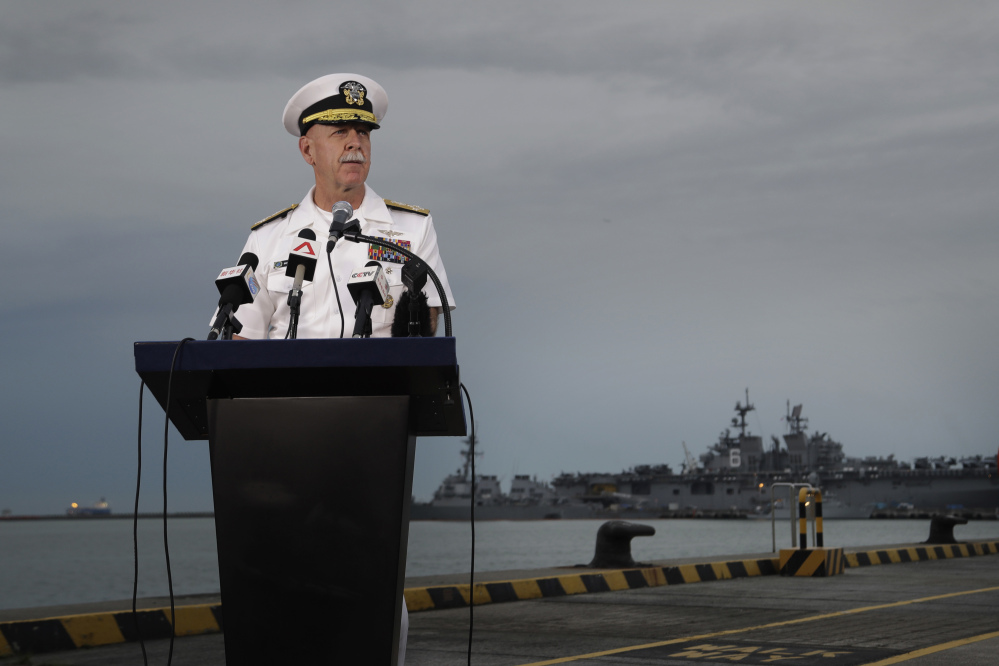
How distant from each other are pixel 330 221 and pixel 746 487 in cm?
9196

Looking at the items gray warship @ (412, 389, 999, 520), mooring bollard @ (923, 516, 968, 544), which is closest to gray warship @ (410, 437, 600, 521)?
gray warship @ (412, 389, 999, 520)

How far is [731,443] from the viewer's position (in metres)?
99.3

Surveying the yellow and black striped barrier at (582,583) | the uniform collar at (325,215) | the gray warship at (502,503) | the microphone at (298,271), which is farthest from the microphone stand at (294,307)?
the gray warship at (502,503)

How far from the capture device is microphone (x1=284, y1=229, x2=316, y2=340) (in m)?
2.26

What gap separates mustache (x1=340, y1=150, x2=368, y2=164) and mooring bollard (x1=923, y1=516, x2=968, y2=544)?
13545mm

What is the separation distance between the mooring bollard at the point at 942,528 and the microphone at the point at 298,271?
45.2ft

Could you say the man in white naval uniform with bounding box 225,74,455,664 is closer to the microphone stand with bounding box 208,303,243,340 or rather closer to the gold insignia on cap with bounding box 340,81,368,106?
the gold insignia on cap with bounding box 340,81,368,106

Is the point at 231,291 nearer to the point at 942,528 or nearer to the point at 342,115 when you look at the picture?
the point at 342,115

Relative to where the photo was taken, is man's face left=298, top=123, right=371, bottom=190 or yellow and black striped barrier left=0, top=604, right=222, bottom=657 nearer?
man's face left=298, top=123, right=371, bottom=190

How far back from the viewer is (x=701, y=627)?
622cm

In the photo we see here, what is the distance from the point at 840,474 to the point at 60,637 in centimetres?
8750

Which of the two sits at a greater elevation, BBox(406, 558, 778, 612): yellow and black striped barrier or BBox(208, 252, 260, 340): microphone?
BBox(208, 252, 260, 340): microphone

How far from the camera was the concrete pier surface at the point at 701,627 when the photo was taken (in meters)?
5.06

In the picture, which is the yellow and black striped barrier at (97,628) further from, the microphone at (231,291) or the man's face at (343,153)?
the microphone at (231,291)
